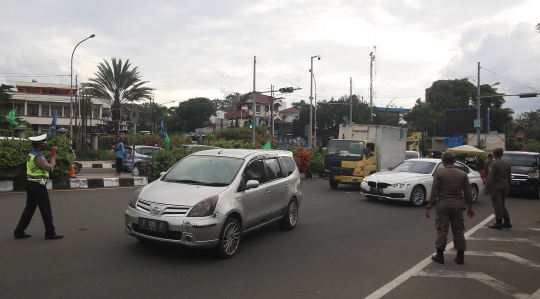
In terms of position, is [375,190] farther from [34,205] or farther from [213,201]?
[34,205]

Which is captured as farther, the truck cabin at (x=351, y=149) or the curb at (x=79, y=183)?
the truck cabin at (x=351, y=149)

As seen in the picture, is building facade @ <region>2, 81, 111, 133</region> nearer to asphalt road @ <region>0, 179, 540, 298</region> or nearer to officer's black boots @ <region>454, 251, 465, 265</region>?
asphalt road @ <region>0, 179, 540, 298</region>

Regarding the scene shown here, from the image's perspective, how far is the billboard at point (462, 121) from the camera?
177 ft

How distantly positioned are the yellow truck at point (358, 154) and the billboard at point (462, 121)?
39.8m

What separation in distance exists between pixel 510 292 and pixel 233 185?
13.1 feet

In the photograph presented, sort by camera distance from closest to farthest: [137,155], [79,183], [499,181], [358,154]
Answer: [499,181]
[79,183]
[358,154]
[137,155]

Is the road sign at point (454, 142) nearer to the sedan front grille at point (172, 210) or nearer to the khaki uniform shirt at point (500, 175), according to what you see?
the khaki uniform shirt at point (500, 175)

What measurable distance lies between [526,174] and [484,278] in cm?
1175

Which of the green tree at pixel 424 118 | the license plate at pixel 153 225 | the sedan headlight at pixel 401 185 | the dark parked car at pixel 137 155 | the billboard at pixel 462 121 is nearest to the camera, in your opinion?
the license plate at pixel 153 225

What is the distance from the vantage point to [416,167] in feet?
44.1

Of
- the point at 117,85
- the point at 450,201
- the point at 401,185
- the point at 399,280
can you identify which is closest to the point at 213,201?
the point at 399,280

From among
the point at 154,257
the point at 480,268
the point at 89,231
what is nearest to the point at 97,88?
the point at 89,231

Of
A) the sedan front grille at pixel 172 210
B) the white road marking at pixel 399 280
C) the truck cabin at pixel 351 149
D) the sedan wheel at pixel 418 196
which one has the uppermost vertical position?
the truck cabin at pixel 351 149

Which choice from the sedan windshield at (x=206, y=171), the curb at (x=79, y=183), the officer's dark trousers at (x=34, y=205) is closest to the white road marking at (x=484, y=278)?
the sedan windshield at (x=206, y=171)
